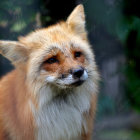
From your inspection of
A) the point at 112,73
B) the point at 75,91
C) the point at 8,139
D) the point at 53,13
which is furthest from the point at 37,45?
the point at 112,73

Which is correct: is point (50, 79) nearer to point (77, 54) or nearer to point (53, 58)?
point (53, 58)

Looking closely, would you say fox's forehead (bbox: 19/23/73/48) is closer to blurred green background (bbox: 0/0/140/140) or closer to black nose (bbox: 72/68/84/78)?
black nose (bbox: 72/68/84/78)

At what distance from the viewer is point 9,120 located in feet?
12.2

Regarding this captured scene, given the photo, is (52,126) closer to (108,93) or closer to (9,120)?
(9,120)

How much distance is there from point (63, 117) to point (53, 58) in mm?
763

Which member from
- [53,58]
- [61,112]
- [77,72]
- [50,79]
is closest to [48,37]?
[53,58]

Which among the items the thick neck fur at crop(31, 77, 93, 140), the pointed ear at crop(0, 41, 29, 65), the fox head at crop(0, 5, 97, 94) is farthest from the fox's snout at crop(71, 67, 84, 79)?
the pointed ear at crop(0, 41, 29, 65)

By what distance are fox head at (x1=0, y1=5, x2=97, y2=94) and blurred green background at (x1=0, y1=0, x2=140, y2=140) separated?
173 cm

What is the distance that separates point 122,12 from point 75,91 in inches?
89.3

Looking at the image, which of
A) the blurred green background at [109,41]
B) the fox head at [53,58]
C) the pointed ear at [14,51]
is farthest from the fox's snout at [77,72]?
the blurred green background at [109,41]

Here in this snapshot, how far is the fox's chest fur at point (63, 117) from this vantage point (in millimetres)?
3574

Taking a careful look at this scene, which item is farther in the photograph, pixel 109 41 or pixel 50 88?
pixel 109 41

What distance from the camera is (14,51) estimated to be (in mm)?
3547

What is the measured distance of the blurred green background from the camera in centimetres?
534
